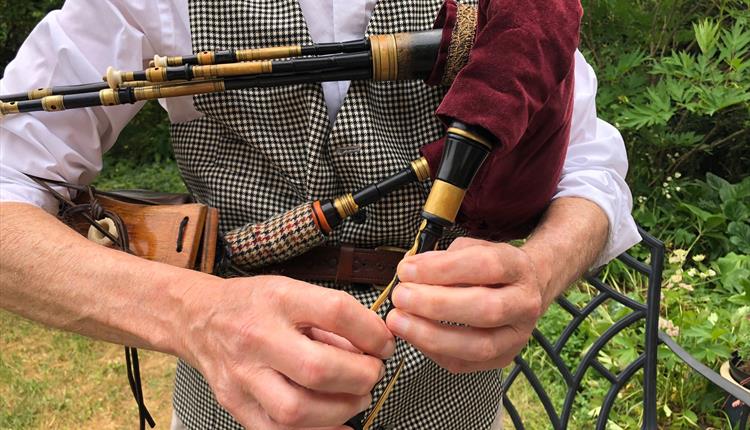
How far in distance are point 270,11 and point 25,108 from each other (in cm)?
33

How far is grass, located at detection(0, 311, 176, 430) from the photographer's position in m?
2.62

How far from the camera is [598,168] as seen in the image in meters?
1.06

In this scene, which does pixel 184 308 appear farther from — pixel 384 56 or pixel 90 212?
pixel 384 56

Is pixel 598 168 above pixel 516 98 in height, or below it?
below

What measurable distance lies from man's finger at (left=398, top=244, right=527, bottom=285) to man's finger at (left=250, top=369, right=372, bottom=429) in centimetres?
14

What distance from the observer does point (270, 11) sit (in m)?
0.85

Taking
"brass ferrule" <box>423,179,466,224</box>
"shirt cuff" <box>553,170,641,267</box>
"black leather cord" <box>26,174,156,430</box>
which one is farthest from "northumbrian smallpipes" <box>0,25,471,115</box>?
"shirt cuff" <box>553,170,641,267</box>

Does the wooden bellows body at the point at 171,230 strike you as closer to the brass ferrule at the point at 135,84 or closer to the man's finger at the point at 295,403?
the brass ferrule at the point at 135,84

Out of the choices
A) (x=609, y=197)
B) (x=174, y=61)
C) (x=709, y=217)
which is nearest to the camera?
(x=174, y=61)

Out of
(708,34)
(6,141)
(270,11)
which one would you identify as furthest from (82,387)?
(708,34)

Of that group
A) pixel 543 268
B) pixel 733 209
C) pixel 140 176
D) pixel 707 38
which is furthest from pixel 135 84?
pixel 140 176

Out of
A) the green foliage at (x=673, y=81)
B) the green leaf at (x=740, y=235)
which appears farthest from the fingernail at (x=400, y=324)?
the green leaf at (x=740, y=235)

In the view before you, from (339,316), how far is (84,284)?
346 mm

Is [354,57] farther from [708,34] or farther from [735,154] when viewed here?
[735,154]
